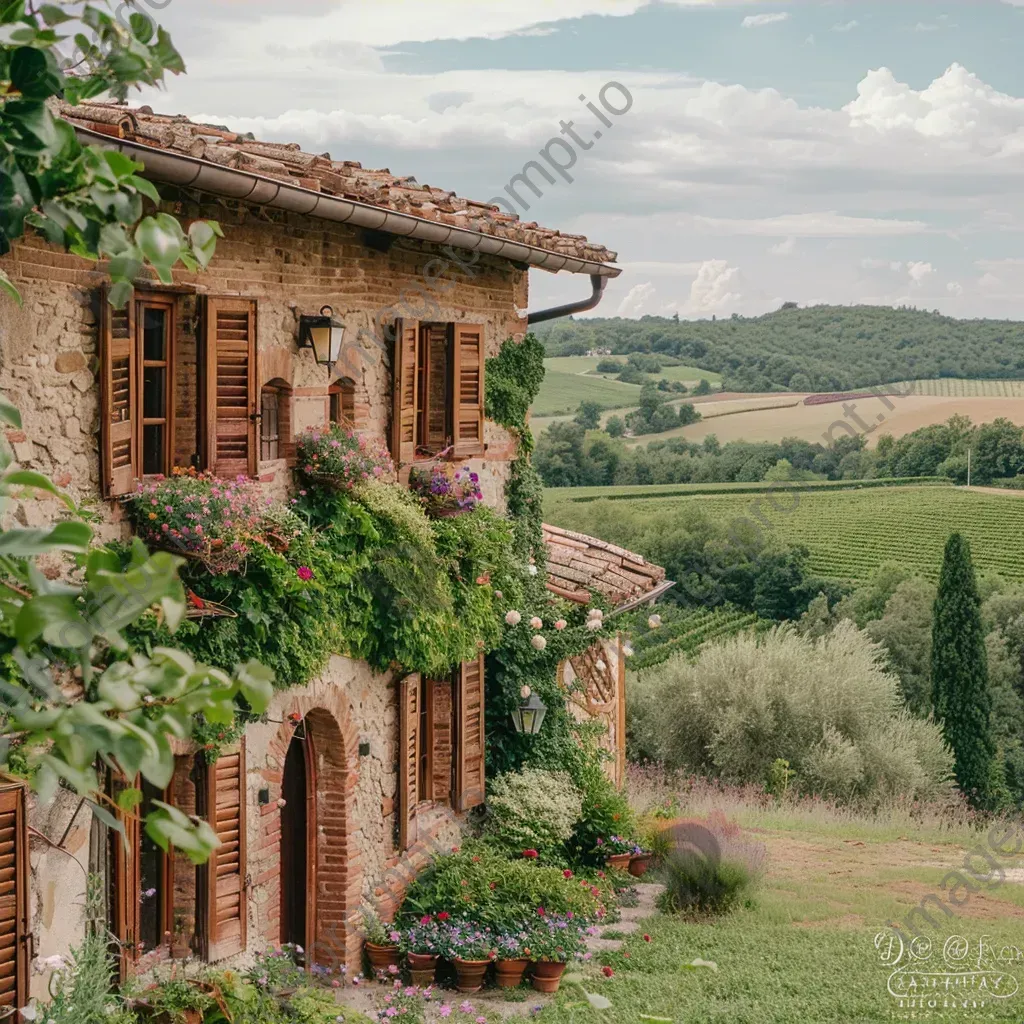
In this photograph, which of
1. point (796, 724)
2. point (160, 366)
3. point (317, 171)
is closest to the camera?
point (160, 366)

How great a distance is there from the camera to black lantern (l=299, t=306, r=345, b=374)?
8.88 meters

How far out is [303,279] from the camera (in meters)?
8.97

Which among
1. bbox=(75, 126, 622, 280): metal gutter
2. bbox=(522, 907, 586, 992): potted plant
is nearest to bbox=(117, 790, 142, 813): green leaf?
bbox=(75, 126, 622, 280): metal gutter

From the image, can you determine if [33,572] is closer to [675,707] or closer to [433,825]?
[433,825]

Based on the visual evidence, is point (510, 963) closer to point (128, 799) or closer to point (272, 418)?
point (272, 418)

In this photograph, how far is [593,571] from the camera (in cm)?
1432

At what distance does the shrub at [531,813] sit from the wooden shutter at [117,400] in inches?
224

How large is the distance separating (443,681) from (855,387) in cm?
4093

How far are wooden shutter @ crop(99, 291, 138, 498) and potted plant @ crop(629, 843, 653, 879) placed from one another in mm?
7267

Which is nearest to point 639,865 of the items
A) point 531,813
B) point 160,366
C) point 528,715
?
point 531,813

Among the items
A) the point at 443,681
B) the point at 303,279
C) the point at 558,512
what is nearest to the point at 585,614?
the point at 443,681

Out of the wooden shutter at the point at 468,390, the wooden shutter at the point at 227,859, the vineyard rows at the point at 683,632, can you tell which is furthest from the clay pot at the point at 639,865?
the vineyard rows at the point at 683,632

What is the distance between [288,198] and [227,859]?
13.3ft

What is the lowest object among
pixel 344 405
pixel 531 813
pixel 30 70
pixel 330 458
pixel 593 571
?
pixel 531 813
